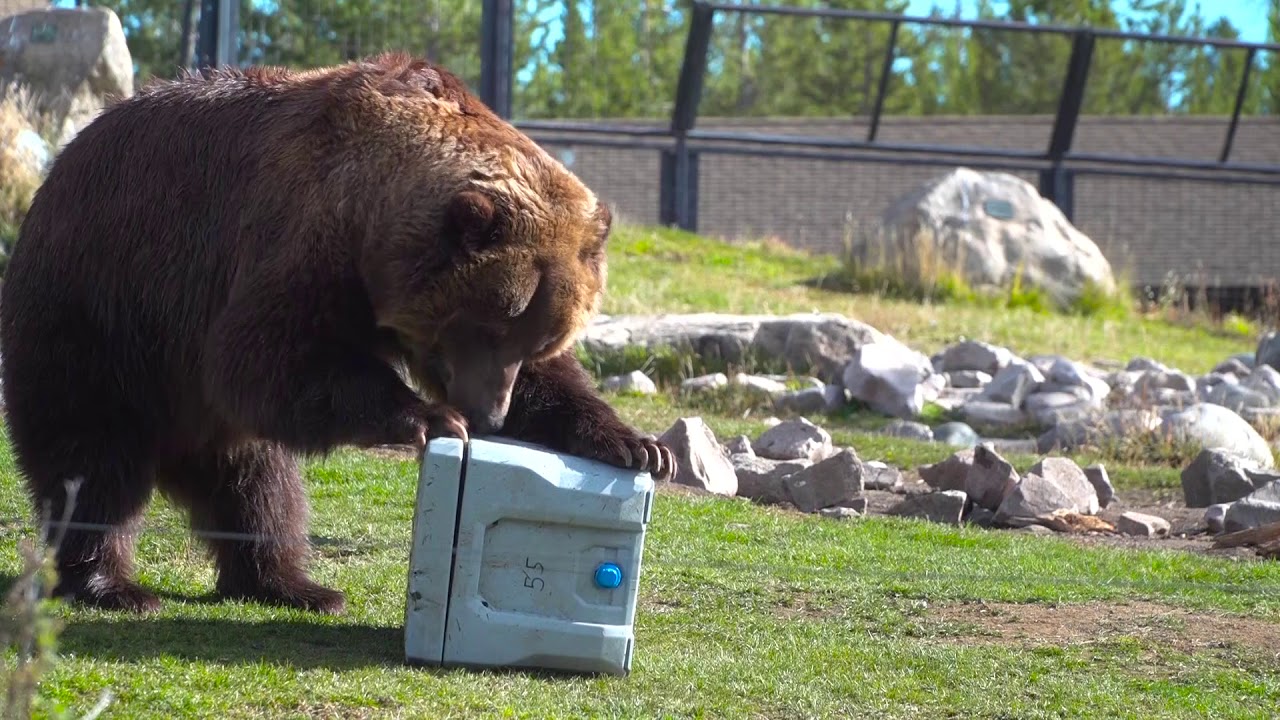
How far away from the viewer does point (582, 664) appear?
4.88m

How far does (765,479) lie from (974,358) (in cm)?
540

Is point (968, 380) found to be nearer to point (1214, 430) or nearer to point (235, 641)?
point (1214, 430)

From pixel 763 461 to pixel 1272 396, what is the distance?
5.03m

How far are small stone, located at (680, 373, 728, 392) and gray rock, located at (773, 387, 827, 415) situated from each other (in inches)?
17.5

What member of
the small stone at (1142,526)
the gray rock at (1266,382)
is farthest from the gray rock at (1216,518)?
the gray rock at (1266,382)

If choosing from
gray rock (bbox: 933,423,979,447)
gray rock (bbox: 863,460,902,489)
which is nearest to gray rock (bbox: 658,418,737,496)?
gray rock (bbox: 863,460,902,489)

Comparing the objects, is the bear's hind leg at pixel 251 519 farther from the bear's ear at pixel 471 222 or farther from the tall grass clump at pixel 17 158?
the tall grass clump at pixel 17 158

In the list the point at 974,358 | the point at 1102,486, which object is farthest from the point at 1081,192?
the point at 1102,486

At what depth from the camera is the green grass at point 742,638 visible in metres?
4.48

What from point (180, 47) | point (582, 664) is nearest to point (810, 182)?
point (180, 47)

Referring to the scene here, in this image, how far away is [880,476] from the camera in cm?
930

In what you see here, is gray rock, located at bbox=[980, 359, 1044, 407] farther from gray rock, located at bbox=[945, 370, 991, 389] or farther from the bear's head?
the bear's head

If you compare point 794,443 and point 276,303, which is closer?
point 276,303

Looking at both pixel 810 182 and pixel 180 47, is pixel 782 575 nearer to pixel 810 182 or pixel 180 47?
pixel 180 47
